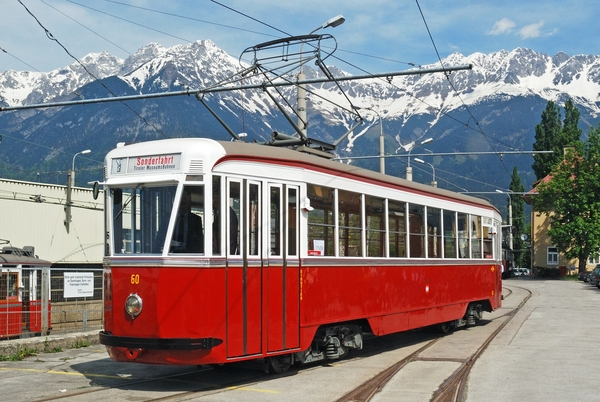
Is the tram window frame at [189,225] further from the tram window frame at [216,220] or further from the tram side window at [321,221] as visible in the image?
the tram side window at [321,221]

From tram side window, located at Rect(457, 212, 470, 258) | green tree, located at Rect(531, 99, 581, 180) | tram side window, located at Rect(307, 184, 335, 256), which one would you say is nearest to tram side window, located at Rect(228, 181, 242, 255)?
tram side window, located at Rect(307, 184, 335, 256)

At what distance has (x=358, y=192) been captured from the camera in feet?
41.8

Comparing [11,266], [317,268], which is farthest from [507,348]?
[11,266]

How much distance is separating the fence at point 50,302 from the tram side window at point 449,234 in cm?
719

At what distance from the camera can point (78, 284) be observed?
1884 centimetres

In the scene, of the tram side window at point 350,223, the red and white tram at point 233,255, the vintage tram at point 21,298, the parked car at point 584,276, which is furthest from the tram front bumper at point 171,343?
the parked car at point 584,276

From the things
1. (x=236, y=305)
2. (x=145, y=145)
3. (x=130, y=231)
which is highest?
(x=145, y=145)

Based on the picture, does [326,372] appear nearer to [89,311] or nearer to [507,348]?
[507,348]

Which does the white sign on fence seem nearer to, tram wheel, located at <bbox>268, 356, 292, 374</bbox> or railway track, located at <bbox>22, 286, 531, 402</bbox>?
railway track, located at <bbox>22, 286, 531, 402</bbox>

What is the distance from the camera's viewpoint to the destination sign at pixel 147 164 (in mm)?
10266

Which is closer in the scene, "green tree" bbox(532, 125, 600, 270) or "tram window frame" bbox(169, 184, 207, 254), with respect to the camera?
"tram window frame" bbox(169, 184, 207, 254)

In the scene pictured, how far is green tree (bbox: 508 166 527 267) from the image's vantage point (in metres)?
97.7

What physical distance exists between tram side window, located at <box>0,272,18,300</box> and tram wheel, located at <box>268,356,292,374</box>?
346 inches

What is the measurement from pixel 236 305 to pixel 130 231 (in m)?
1.67
